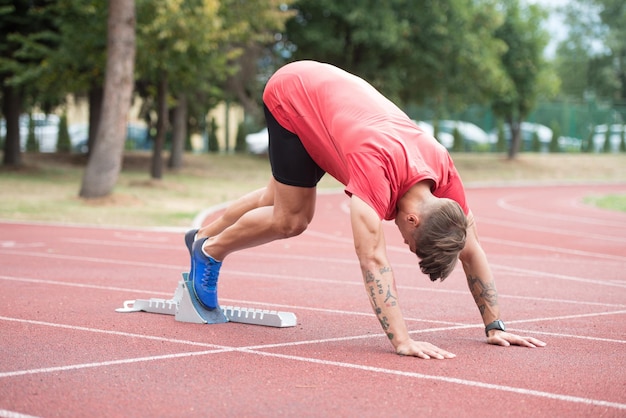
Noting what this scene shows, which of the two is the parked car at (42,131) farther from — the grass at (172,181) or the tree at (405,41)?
the tree at (405,41)

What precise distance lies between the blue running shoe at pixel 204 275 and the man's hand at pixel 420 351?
1581 millimetres

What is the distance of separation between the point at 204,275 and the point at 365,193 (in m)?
1.81

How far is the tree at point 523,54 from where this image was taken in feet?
117

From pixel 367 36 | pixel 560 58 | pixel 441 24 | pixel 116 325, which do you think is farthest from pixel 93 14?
pixel 560 58

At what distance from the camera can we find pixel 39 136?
128 ft

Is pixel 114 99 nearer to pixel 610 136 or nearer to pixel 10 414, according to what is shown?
pixel 10 414

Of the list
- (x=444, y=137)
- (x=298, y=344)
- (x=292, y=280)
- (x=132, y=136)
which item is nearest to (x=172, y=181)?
(x=292, y=280)

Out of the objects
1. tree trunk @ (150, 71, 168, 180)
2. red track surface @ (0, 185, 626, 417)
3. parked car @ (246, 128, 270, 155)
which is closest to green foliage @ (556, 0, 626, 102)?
parked car @ (246, 128, 270, 155)

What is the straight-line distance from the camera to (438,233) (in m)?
4.61

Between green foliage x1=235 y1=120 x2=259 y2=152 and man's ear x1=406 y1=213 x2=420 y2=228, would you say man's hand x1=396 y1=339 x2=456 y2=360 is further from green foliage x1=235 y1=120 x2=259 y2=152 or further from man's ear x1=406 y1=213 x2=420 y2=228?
green foliage x1=235 y1=120 x2=259 y2=152

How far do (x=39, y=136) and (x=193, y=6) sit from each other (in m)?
21.0

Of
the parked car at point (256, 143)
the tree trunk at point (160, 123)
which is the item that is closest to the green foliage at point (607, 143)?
the parked car at point (256, 143)

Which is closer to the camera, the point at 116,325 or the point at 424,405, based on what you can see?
the point at 424,405

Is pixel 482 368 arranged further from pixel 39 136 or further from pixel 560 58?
pixel 560 58
